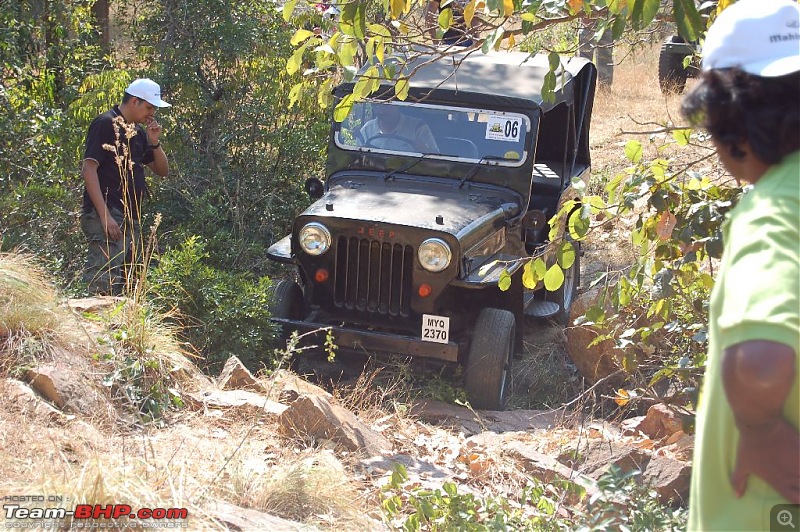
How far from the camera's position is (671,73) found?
14.6 metres

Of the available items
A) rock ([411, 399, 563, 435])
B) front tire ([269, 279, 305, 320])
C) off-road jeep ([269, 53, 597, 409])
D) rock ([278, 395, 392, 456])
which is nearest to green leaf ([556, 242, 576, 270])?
rock ([278, 395, 392, 456])

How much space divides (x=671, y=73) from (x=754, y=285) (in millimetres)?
14172

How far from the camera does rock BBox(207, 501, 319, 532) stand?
307cm

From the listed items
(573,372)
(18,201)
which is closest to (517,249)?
(573,372)

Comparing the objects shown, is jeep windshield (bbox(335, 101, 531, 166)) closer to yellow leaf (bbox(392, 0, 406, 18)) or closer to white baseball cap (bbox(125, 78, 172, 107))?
white baseball cap (bbox(125, 78, 172, 107))

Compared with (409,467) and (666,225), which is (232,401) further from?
(666,225)

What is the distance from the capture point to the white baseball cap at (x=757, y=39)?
1.46 metres

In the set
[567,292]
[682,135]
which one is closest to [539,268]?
[682,135]

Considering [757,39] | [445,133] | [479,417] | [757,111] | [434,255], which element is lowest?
[479,417]

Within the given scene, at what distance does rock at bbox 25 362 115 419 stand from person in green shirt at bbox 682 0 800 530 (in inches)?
122

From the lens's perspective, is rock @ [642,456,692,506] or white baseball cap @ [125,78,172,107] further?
white baseball cap @ [125,78,172,107]

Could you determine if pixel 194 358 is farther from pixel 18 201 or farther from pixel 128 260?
pixel 18 201

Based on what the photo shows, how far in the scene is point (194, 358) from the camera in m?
5.45

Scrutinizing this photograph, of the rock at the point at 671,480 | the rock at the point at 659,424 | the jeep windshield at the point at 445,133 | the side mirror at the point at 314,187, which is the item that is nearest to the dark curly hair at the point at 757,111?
the rock at the point at 671,480
